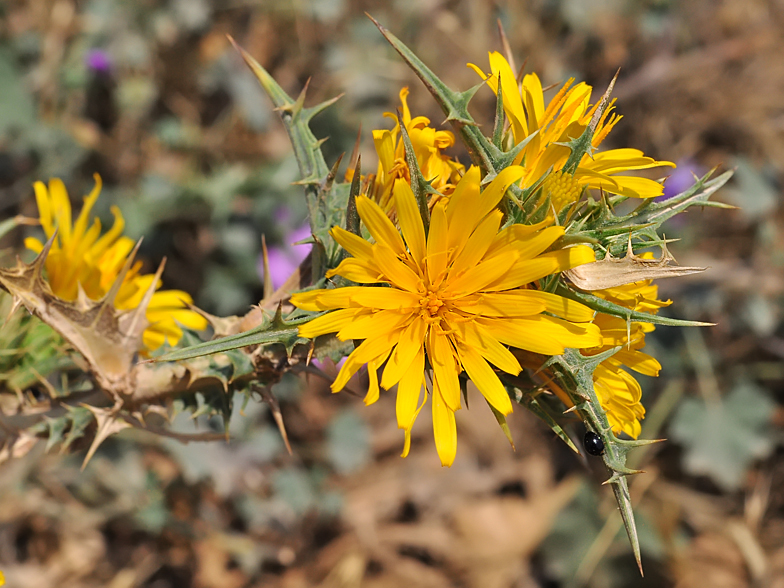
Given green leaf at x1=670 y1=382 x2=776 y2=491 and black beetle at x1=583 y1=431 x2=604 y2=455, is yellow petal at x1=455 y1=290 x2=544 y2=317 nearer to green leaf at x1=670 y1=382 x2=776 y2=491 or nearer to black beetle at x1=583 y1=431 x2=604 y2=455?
black beetle at x1=583 y1=431 x2=604 y2=455

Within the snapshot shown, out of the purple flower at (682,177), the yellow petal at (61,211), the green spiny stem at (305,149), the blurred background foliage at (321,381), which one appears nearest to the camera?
the green spiny stem at (305,149)

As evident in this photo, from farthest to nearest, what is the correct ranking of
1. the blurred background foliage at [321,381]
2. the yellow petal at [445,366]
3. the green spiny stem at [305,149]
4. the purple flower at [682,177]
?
the purple flower at [682,177]
the blurred background foliage at [321,381]
the green spiny stem at [305,149]
the yellow petal at [445,366]

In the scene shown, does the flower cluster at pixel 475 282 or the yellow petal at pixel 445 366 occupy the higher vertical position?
the flower cluster at pixel 475 282

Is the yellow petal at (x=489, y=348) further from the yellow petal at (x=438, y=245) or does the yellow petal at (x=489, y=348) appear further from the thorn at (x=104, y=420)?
the thorn at (x=104, y=420)

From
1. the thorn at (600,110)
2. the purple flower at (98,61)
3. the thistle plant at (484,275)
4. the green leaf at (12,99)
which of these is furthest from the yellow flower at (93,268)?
the purple flower at (98,61)

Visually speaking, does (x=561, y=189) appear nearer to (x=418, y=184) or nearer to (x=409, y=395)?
(x=418, y=184)
